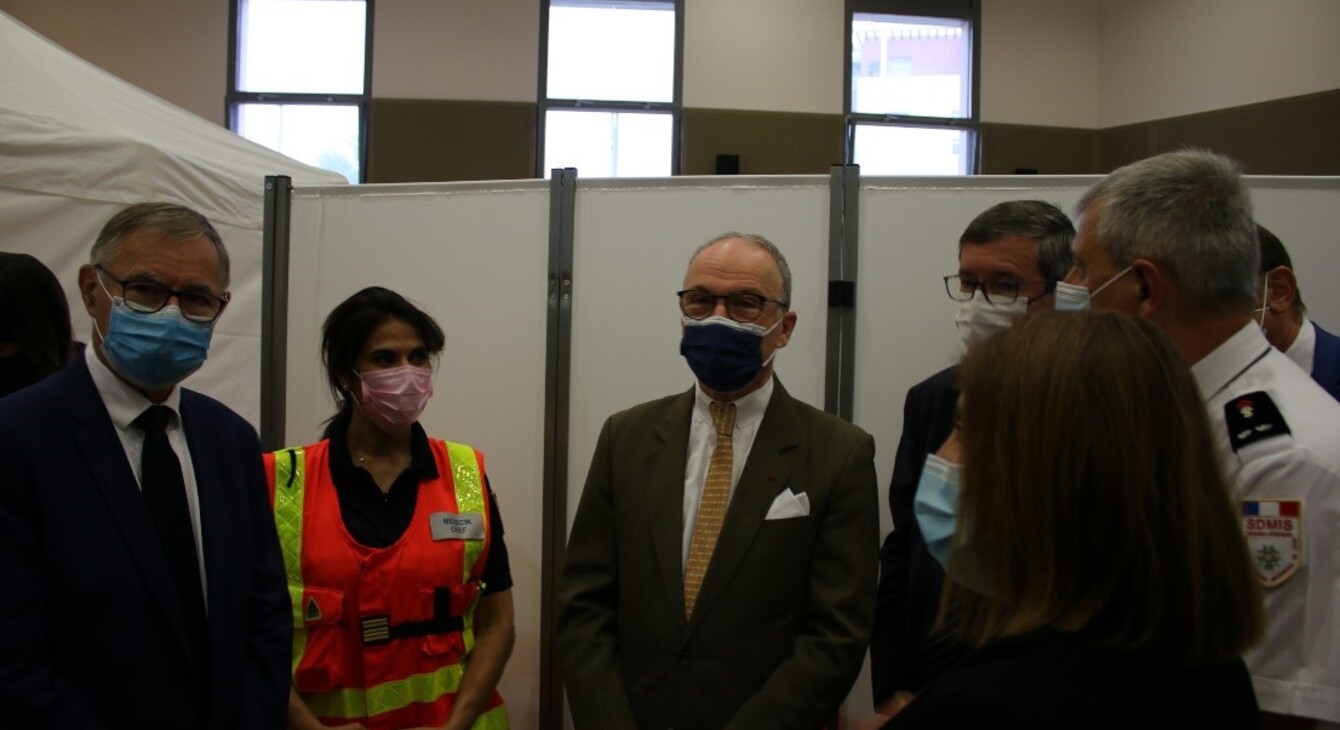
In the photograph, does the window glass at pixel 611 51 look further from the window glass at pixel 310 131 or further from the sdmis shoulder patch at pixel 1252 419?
the sdmis shoulder patch at pixel 1252 419

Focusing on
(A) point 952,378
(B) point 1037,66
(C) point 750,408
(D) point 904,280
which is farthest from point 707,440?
(B) point 1037,66

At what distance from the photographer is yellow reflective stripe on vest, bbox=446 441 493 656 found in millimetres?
1962

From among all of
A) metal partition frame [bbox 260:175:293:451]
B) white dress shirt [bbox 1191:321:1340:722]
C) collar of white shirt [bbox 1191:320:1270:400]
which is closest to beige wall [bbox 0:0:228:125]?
metal partition frame [bbox 260:175:293:451]

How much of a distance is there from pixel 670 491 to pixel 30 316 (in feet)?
4.26

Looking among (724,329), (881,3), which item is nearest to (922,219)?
(724,329)

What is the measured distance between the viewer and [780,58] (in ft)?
21.0

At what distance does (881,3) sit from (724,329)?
569 centimetres

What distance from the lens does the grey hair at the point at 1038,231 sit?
6.16 feet

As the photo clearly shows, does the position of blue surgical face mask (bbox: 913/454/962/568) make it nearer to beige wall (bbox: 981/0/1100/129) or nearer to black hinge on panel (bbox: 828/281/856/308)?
black hinge on panel (bbox: 828/281/856/308)

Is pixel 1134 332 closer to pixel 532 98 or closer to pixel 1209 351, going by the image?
pixel 1209 351

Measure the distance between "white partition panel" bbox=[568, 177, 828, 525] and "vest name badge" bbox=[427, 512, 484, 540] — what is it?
496 mm

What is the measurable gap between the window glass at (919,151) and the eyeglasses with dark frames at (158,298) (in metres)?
5.65

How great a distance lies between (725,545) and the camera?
169 centimetres

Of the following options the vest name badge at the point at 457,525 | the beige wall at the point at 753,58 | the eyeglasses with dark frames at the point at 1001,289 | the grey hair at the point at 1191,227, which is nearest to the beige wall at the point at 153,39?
the beige wall at the point at 753,58
